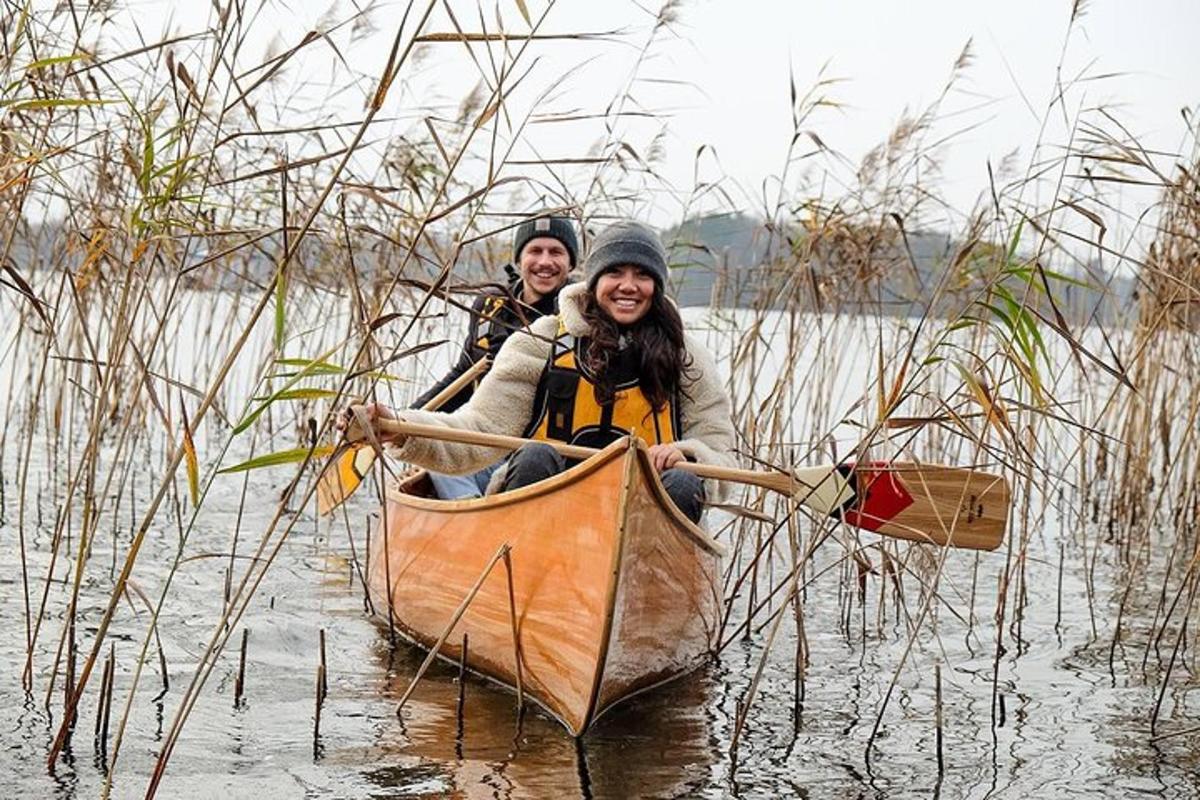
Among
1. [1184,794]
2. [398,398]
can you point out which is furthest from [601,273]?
[398,398]

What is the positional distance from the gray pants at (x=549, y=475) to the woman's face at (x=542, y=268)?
1663 mm

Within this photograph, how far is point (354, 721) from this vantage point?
3.96m

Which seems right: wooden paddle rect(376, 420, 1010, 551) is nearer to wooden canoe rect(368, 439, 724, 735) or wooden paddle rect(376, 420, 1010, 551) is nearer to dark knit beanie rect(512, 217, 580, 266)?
wooden canoe rect(368, 439, 724, 735)

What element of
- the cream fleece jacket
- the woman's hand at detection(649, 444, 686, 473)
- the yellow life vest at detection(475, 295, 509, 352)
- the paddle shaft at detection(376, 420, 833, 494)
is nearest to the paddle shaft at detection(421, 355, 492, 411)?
the cream fleece jacket

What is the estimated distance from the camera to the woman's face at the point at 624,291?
457 cm

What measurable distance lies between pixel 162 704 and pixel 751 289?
353 cm

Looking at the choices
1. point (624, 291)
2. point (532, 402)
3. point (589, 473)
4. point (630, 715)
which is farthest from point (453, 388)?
point (630, 715)

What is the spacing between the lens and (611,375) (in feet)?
15.1

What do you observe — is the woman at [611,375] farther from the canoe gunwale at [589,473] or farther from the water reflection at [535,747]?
the water reflection at [535,747]

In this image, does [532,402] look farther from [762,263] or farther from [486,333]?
[762,263]

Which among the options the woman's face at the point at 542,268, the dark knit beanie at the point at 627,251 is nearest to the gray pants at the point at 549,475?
the dark knit beanie at the point at 627,251

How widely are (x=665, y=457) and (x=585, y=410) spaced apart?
602mm

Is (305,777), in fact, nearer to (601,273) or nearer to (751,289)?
(601,273)

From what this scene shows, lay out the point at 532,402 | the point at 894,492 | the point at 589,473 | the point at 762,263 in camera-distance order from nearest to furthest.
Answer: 1. the point at 589,473
2. the point at 894,492
3. the point at 532,402
4. the point at 762,263
